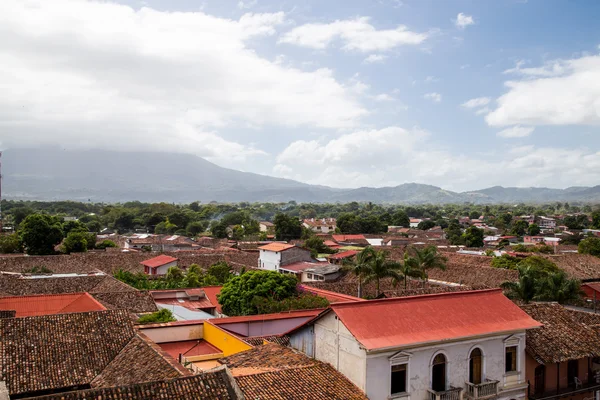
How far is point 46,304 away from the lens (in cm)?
2295

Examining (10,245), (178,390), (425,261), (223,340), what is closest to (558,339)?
(223,340)

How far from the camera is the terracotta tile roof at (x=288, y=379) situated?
1209 centimetres

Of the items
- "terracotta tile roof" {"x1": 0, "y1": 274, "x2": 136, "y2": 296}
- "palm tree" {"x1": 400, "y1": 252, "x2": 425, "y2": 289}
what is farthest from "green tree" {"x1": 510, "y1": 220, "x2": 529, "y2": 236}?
"terracotta tile roof" {"x1": 0, "y1": 274, "x2": 136, "y2": 296}

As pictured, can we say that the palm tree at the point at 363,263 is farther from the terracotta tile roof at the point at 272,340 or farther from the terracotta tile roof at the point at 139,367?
the terracotta tile roof at the point at 139,367

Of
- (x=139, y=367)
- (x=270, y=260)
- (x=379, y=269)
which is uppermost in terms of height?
(x=379, y=269)

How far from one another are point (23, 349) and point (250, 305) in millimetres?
14331

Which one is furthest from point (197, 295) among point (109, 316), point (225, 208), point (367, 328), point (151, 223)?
point (225, 208)

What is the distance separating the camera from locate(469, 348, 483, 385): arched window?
14.6 m

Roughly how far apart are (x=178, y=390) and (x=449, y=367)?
782 cm

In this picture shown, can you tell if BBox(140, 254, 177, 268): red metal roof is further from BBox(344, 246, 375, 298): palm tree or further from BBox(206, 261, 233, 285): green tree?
BBox(344, 246, 375, 298): palm tree

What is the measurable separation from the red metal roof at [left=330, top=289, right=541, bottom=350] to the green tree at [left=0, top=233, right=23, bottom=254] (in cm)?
5352

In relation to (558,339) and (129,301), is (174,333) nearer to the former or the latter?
(129,301)

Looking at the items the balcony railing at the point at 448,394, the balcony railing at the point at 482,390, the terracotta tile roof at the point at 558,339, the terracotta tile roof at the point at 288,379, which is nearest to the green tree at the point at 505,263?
the terracotta tile roof at the point at 558,339

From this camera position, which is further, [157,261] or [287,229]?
[287,229]
